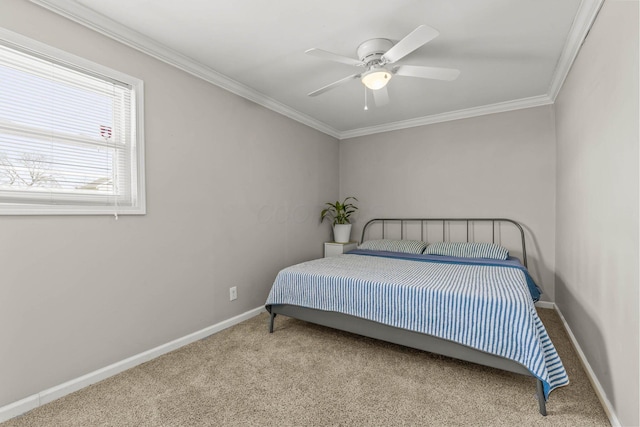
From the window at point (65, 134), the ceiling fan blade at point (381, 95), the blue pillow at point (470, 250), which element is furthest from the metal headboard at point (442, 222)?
the window at point (65, 134)

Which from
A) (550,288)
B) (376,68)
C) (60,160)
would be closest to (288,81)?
(376,68)

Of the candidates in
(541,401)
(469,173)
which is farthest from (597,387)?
(469,173)

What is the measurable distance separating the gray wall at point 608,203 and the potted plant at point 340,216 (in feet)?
8.42

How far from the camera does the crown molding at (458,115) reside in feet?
11.2

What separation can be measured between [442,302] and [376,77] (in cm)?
171

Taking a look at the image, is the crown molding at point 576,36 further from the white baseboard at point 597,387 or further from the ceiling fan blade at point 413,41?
the white baseboard at point 597,387

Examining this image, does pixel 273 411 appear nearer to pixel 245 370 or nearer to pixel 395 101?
pixel 245 370

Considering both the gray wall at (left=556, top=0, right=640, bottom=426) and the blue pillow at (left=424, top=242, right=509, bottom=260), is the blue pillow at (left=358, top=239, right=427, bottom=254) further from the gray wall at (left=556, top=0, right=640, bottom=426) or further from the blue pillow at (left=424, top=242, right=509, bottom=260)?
the gray wall at (left=556, top=0, right=640, bottom=426)

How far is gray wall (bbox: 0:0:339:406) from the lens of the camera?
173 cm

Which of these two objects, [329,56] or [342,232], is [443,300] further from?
[342,232]

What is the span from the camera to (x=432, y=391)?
186cm

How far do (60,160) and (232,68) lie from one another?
154 cm

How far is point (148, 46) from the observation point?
225 cm

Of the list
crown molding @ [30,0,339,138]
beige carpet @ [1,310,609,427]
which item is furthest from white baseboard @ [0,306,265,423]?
crown molding @ [30,0,339,138]
